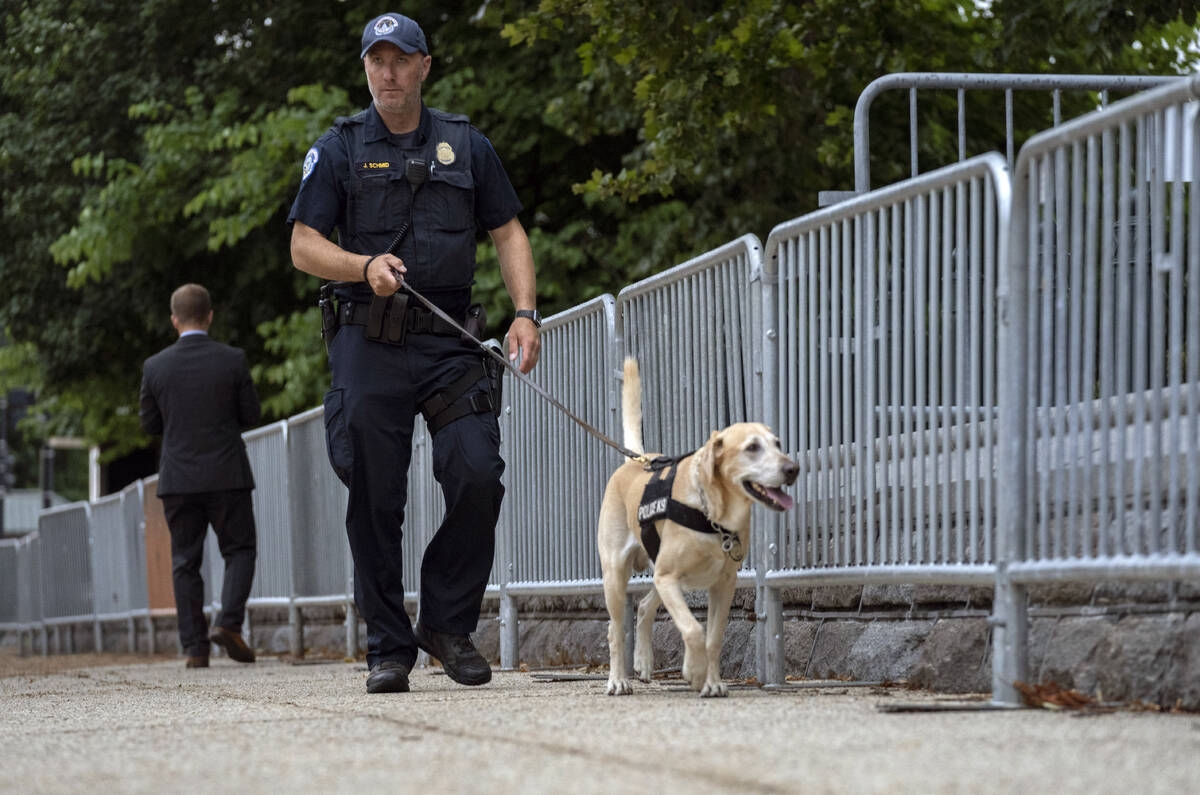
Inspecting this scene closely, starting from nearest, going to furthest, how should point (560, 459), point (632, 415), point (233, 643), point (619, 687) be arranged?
point (619, 687) → point (632, 415) → point (560, 459) → point (233, 643)

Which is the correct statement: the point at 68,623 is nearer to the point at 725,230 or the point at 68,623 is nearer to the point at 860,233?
the point at 725,230

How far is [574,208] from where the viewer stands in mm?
17703

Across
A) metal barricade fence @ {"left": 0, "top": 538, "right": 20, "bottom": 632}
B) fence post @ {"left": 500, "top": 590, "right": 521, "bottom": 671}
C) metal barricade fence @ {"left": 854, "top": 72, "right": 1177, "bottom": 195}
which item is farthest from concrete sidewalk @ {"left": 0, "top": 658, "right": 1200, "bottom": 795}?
metal barricade fence @ {"left": 0, "top": 538, "right": 20, "bottom": 632}

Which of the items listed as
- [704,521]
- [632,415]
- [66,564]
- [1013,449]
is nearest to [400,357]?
[632,415]

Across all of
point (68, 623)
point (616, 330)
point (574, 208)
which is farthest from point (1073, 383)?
point (68, 623)

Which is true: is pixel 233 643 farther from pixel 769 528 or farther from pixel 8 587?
pixel 8 587

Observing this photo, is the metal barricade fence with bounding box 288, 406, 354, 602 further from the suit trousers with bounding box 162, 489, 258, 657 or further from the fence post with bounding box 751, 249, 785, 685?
the fence post with bounding box 751, 249, 785, 685

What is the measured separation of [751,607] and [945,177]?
2160 mm

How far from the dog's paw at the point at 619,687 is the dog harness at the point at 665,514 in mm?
435

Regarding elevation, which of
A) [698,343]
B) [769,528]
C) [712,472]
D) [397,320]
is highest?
[397,320]

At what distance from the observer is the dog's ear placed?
17.6ft

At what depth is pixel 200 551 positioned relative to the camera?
11.1 metres

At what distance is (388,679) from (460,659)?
32cm

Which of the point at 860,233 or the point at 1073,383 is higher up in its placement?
the point at 860,233
